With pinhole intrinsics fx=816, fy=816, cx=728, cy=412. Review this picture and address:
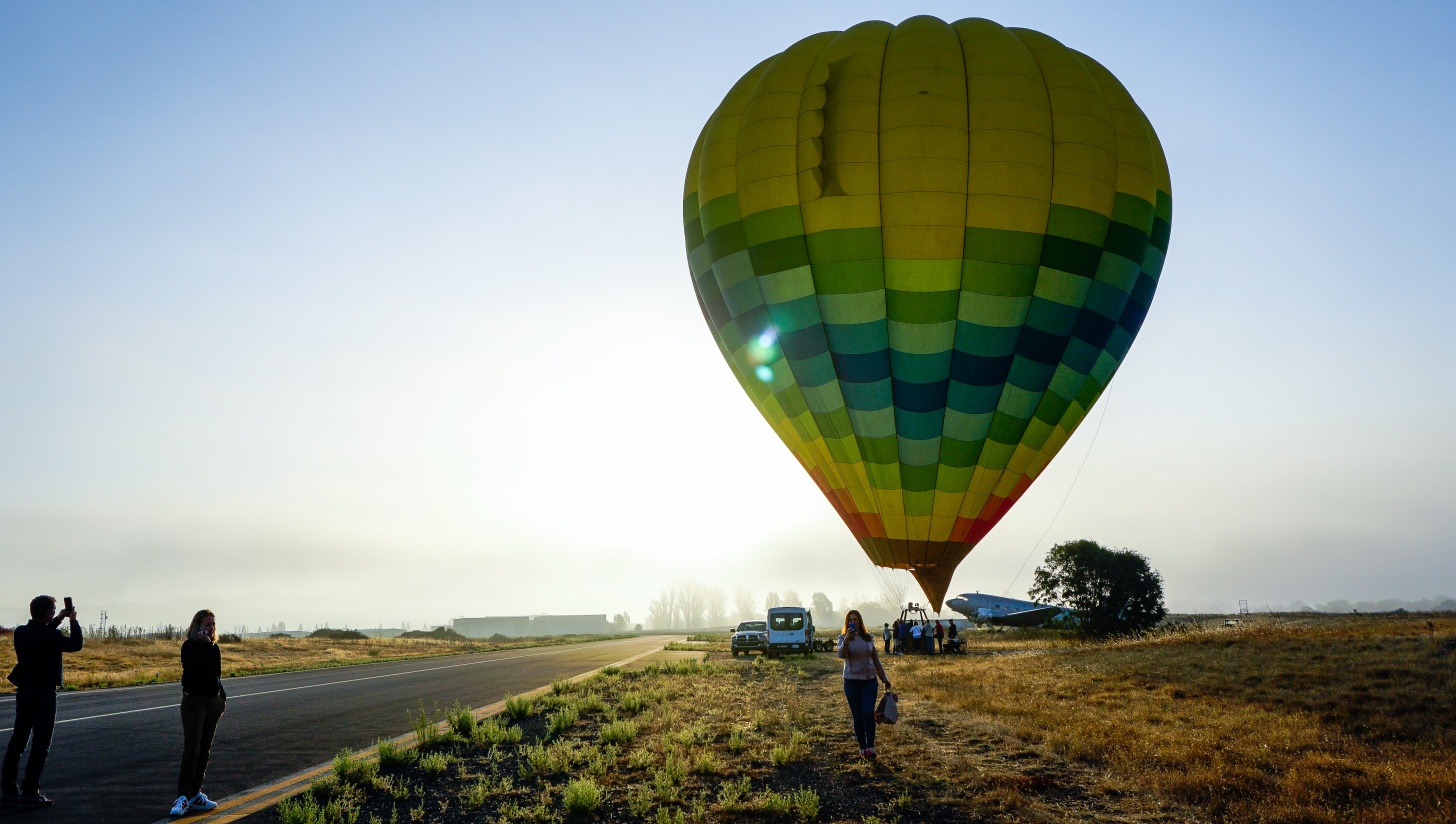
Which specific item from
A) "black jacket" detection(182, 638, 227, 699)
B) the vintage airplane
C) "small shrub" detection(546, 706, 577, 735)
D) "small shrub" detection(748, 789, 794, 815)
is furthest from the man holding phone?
the vintage airplane

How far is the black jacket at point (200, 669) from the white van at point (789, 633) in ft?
94.8

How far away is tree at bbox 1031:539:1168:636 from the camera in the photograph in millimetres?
41531

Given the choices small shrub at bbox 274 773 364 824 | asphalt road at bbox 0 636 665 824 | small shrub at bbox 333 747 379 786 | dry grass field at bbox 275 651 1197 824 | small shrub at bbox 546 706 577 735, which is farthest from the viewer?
small shrub at bbox 546 706 577 735

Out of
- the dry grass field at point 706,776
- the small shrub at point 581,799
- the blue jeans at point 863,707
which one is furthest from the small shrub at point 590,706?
the small shrub at point 581,799

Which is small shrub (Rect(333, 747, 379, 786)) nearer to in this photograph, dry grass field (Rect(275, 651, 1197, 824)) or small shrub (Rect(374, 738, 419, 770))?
dry grass field (Rect(275, 651, 1197, 824))

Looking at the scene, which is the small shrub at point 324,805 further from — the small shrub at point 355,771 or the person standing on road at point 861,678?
the person standing on road at point 861,678

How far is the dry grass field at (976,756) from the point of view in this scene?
7.91m

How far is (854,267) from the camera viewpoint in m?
15.5

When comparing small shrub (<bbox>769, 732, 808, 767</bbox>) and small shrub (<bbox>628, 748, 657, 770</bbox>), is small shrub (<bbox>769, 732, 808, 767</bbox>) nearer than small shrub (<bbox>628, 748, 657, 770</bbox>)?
No

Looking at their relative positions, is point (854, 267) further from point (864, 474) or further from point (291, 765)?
point (291, 765)

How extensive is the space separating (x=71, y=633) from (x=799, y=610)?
3099 centimetres

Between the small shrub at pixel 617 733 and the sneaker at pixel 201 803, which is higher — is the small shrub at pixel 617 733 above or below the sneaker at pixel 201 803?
below

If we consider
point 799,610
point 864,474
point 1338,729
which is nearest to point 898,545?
point 864,474

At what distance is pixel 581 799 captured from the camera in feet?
25.9
